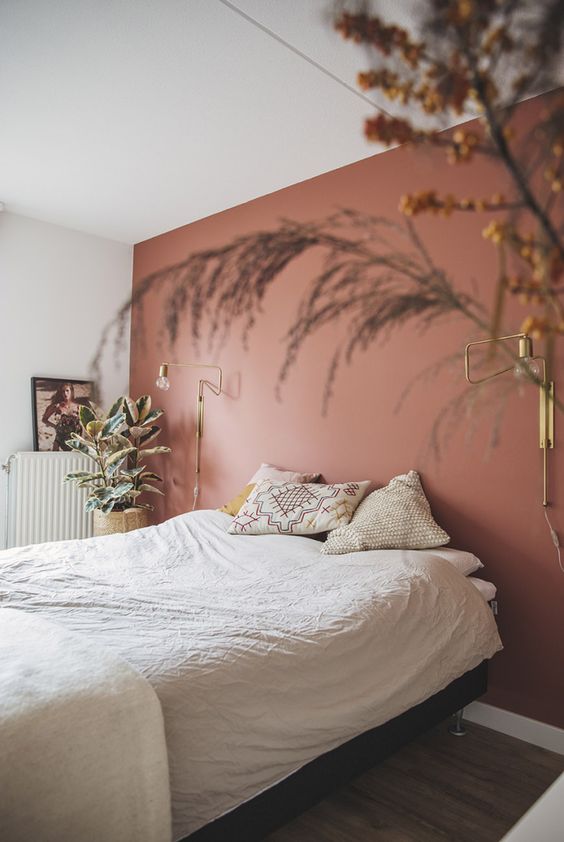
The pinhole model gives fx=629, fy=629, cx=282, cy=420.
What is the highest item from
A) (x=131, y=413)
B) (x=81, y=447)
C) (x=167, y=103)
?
(x=167, y=103)

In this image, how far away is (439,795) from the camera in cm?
219

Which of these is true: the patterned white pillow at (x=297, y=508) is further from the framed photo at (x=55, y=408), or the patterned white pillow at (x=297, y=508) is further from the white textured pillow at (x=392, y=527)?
the framed photo at (x=55, y=408)

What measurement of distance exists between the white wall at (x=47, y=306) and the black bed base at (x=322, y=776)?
9.84 ft

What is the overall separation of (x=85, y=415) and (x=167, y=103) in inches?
83.4

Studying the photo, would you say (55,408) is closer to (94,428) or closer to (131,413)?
(94,428)

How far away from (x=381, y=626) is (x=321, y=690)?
352 millimetres

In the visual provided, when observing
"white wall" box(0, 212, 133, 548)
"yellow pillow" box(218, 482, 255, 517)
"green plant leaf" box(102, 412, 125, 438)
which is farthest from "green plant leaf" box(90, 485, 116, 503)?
"yellow pillow" box(218, 482, 255, 517)

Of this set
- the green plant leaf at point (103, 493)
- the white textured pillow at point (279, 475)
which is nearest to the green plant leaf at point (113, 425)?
the green plant leaf at point (103, 493)

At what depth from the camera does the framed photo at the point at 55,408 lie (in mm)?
A: 4344

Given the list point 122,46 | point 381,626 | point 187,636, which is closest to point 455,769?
point 381,626

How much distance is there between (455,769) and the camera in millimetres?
2367

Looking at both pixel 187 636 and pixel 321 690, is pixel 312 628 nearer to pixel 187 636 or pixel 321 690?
pixel 321 690

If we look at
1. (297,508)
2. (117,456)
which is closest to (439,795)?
(297,508)

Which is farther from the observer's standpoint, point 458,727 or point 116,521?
point 116,521
